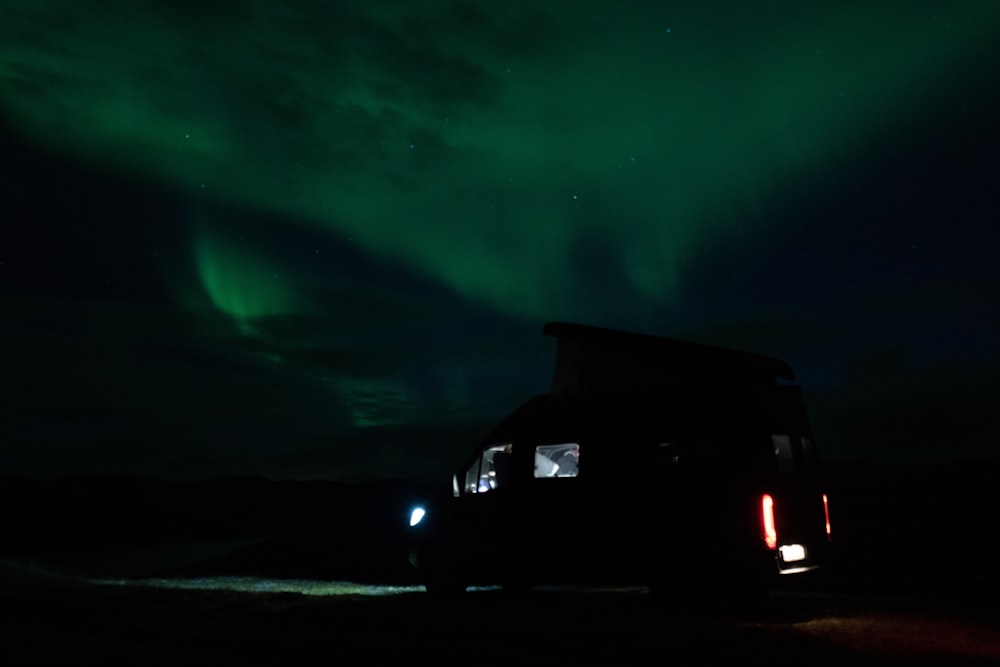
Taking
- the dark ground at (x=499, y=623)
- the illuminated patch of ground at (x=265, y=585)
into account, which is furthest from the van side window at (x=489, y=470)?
the illuminated patch of ground at (x=265, y=585)

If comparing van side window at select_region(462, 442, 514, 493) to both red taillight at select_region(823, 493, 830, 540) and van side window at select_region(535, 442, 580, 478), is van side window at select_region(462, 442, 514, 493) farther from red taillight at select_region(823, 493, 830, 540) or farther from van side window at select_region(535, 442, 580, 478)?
red taillight at select_region(823, 493, 830, 540)

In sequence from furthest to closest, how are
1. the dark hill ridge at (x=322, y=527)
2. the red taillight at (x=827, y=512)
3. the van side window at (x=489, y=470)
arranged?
the dark hill ridge at (x=322, y=527) → the van side window at (x=489, y=470) → the red taillight at (x=827, y=512)

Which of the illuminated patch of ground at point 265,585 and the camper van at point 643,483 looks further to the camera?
the illuminated patch of ground at point 265,585

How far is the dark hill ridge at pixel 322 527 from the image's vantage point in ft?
53.8

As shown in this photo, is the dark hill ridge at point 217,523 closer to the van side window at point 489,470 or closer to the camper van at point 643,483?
the van side window at point 489,470

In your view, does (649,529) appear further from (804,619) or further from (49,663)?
(49,663)

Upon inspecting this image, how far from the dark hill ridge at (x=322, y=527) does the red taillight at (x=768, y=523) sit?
5.84 ft

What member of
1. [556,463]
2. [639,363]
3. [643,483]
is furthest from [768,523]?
[556,463]

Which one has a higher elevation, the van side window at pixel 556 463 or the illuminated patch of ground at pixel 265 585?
the van side window at pixel 556 463

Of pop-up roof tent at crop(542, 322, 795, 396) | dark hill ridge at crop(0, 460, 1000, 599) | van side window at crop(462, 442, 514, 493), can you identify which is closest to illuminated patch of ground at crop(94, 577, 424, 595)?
dark hill ridge at crop(0, 460, 1000, 599)

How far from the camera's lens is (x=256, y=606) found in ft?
27.2

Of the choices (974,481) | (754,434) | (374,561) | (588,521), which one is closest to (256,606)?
(588,521)

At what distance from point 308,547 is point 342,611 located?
14303mm

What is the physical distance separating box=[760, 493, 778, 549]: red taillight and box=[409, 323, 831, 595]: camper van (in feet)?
0.04
